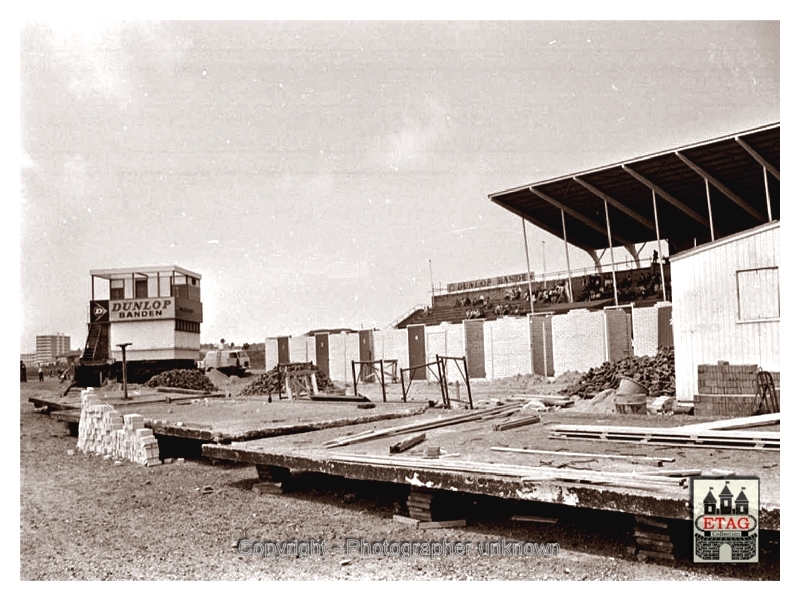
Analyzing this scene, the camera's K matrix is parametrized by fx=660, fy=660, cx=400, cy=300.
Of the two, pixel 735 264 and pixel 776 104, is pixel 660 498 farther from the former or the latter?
pixel 735 264

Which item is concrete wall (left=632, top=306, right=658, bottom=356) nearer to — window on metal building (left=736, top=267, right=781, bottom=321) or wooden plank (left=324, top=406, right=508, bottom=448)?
window on metal building (left=736, top=267, right=781, bottom=321)

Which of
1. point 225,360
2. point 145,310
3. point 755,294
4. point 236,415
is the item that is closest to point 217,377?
point 225,360

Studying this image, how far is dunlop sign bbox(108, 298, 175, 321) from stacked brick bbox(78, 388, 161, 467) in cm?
1806

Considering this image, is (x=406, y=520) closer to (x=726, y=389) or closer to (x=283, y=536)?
(x=283, y=536)

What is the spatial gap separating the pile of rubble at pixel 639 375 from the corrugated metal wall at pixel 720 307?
8.90 ft

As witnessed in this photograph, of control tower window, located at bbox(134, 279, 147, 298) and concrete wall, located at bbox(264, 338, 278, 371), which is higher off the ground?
control tower window, located at bbox(134, 279, 147, 298)

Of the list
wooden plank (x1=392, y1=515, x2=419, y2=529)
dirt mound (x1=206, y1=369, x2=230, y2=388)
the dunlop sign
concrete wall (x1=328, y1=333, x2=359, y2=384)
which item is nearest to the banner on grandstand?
concrete wall (x1=328, y1=333, x2=359, y2=384)

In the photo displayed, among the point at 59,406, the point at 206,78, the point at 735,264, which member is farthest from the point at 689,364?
the point at 59,406

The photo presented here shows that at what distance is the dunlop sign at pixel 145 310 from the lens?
30.8 meters

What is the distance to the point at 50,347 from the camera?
39.0ft

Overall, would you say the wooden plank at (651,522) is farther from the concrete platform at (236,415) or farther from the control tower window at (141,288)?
the control tower window at (141,288)

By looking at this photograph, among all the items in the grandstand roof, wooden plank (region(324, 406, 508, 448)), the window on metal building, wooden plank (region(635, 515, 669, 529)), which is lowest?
wooden plank (region(635, 515, 669, 529))

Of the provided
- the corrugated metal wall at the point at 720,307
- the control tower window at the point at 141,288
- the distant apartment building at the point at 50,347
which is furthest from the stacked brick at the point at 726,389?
the control tower window at the point at 141,288

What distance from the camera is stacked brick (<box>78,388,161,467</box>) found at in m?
11.4
